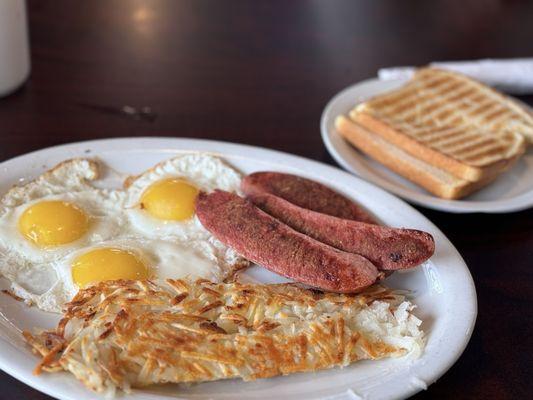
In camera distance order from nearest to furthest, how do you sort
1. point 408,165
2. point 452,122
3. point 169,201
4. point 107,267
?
point 107,267, point 169,201, point 408,165, point 452,122

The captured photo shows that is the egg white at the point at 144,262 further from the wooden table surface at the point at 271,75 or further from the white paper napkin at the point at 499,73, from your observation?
the white paper napkin at the point at 499,73

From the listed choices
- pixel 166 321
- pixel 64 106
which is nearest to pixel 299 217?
pixel 166 321

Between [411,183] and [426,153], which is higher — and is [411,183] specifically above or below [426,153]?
below

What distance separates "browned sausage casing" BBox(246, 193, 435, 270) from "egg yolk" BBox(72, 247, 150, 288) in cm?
47

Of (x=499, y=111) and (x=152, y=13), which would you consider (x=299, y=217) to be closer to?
(x=499, y=111)

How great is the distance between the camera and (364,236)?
6.55ft

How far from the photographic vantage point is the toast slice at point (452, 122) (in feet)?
8.68

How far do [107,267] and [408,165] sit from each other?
4.21 feet

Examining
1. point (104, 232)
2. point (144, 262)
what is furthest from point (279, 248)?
point (104, 232)

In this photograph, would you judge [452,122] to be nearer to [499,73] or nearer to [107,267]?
[499,73]

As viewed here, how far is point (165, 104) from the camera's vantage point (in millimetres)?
2967

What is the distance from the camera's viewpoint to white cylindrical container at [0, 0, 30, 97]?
262cm

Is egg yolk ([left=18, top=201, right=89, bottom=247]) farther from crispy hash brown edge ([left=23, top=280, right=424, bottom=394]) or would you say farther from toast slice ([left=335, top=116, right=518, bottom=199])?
toast slice ([left=335, top=116, right=518, bottom=199])

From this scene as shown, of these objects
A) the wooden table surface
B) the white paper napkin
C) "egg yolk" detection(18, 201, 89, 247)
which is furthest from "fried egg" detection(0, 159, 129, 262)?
the white paper napkin
